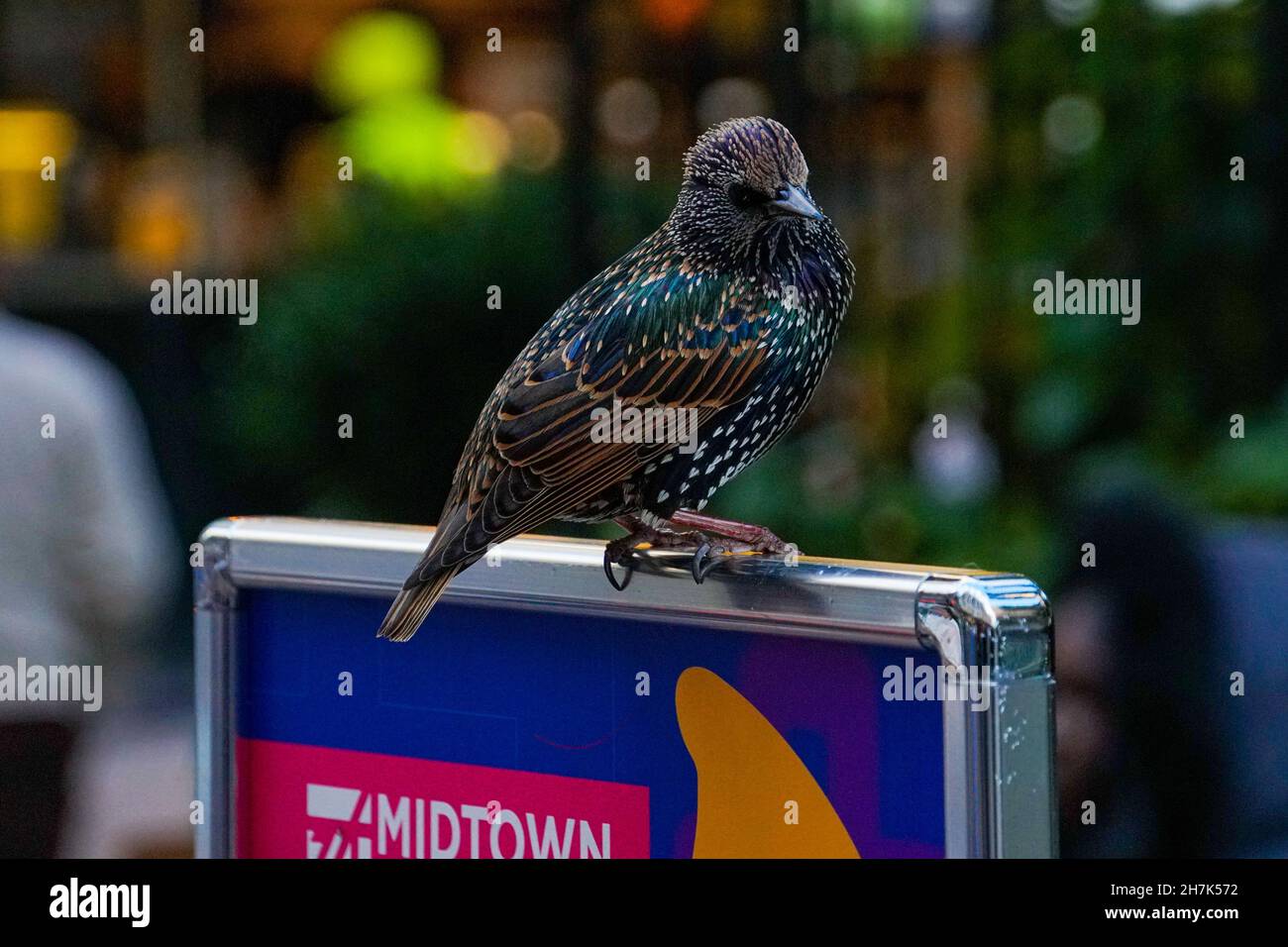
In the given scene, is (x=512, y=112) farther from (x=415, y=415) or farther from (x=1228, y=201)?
(x=1228, y=201)

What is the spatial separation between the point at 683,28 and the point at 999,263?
1.75 m

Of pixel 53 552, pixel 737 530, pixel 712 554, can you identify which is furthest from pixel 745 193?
pixel 53 552

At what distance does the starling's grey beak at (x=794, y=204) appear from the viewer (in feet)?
8.23

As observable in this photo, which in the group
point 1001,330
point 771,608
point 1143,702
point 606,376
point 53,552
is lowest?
point 1143,702

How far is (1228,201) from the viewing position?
5.65 m

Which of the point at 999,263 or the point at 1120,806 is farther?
the point at 999,263

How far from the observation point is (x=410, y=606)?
7.11 ft

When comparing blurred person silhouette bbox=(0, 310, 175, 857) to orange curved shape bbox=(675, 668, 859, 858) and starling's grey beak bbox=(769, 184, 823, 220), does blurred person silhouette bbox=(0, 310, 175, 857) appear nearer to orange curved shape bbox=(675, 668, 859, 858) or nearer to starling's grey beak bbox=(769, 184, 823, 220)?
starling's grey beak bbox=(769, 184, 823, 220)

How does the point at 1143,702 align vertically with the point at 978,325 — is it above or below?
below

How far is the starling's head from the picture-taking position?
2.54m

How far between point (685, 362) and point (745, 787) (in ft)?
2.53

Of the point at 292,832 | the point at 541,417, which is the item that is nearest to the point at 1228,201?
the point at 541,417

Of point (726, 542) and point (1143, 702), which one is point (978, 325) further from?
point (726, 542)

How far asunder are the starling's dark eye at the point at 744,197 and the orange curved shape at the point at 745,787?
87cm
